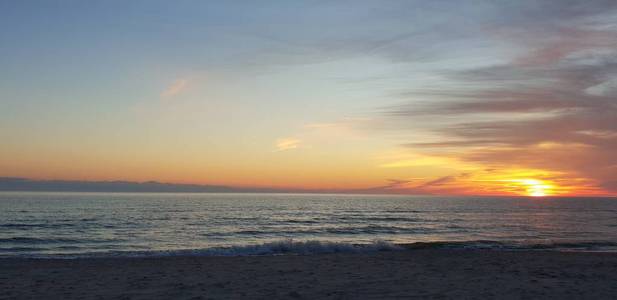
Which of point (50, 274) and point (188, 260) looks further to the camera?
point (188, 260)

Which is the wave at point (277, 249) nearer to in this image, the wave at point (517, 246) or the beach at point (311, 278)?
the wave at point (517, 246)

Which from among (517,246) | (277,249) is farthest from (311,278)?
(517,246)

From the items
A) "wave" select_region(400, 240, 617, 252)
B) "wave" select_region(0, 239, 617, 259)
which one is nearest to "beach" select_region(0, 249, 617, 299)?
"wave" select_region(0, 239, 617, 259)

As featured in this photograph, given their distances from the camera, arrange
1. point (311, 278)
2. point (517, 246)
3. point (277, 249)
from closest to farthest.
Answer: point (311, 278), point (277, 249), point (517, 246)

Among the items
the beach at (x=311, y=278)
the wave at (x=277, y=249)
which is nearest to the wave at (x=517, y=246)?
the wave at (x=277, y=249)

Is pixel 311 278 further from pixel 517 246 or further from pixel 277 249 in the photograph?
pixel 517 246

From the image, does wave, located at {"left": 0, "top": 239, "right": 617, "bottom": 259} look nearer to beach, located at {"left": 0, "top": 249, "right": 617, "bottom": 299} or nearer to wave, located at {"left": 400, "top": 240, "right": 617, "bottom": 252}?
wave, located at {"left": 400, "top": 240, "right": 617, "bottom": 252}

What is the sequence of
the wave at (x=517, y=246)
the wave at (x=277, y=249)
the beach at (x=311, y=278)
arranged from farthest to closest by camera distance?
1. the wave at (x=517, y=246)
2. the wave at (x=277, y=249)
3. the beach at (x=311, y=278)

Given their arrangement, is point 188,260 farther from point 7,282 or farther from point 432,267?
point 432,267

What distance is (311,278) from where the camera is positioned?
16.0 m

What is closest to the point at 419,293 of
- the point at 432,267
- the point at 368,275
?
the point at 368,275

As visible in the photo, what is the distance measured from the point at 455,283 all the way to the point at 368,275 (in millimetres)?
3021

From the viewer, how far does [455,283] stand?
49.8 feet

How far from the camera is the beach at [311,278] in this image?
44.0 ft
